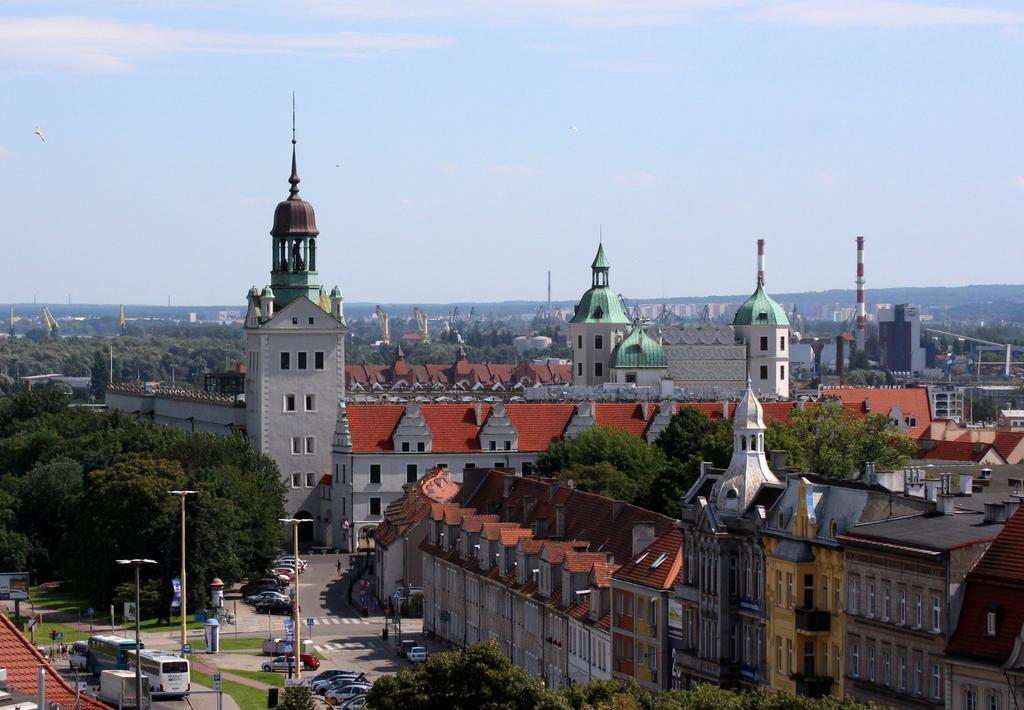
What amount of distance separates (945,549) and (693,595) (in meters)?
19.1

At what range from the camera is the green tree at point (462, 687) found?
7088 cm

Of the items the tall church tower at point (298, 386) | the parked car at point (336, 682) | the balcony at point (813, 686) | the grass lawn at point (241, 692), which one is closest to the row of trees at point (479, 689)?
the balcony at point (813, 686)

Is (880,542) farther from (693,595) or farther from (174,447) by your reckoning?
(174,447)

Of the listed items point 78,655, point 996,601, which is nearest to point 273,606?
point 78,655

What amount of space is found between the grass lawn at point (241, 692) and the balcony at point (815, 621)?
25748 mm

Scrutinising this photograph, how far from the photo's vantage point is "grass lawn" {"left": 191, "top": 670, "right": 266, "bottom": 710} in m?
94.7

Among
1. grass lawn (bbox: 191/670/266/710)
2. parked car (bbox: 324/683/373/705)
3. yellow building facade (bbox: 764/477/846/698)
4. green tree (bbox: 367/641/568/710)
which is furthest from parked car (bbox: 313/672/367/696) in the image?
green tree (bbox: 367/641/568/710)

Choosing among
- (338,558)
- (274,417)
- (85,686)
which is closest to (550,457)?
(338,558)

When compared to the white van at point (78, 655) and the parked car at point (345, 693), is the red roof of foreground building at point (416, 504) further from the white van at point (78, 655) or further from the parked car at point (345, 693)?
the parked car at point (345, 693)

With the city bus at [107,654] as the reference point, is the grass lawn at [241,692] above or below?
below

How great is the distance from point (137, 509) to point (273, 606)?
898 cm

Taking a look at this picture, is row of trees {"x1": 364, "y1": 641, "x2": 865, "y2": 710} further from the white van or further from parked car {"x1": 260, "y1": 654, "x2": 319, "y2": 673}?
parked car {"x1": 260, "y1": 654, "x2": 319, "y2": 673}

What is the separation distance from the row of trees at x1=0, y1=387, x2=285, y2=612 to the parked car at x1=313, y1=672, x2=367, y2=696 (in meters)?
25.5

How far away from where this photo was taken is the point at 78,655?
101312mm
